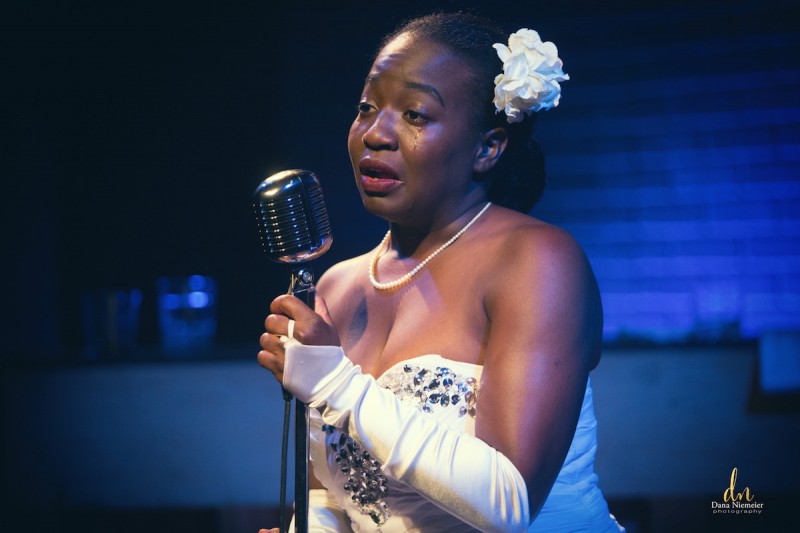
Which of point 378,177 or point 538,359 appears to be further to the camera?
point 378,177

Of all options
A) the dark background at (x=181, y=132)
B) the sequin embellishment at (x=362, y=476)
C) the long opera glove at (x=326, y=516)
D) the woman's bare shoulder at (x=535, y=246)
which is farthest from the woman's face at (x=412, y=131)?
the dark background at (x=181, y=132)

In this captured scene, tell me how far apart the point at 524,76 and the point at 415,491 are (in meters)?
0.75

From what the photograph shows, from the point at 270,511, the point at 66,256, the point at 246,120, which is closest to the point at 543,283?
the point at 270,511

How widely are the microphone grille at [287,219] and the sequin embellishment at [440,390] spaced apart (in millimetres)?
334

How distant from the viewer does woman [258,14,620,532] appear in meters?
1.15

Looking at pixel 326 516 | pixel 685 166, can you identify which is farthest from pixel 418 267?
pixel 685 166

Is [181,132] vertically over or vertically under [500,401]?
over

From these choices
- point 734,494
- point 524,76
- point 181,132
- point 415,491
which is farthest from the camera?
point 181,132

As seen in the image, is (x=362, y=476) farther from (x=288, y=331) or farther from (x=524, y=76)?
(x=524, y=76)

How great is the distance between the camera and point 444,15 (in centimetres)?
157

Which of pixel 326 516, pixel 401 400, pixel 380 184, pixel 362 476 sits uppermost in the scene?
pixel 380 184

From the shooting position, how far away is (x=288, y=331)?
116cm

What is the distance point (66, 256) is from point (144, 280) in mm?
420

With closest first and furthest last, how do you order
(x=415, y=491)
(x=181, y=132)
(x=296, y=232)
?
(x=296, y=232) < (x=415, y=491) < (x=181, y=132)
